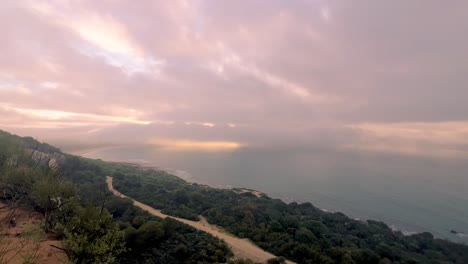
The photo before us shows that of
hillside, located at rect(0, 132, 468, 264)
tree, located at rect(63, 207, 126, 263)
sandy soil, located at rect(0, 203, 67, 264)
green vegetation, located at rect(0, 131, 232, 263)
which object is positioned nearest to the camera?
sandy soil, located at rect(0, 203, 67, 264)

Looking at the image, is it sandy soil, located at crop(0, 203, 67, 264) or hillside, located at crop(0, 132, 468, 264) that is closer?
sandy soil, located at crop(0, 203, 67, 264)

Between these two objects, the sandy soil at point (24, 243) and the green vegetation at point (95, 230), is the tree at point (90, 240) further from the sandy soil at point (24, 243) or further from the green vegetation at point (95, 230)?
the sandy soil at point (24, 243)

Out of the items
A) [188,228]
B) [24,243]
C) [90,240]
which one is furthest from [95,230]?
[188,228]

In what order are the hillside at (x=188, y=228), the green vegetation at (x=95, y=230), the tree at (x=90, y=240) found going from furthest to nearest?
the hillside at (x=188, y=228) → the green vegetation at (x=95, y=230) → the tree at (x=90, y=240)

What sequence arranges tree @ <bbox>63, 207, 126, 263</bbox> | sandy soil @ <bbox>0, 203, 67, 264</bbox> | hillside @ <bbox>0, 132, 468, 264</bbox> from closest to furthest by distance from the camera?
sandy soil @ <bbox>0, 203, 67, 264</bbox>
tree @ <bbox>63, 207, 126, 263</bbox>
hillside @ <bbox>0, 132, 468, 264</bbox>

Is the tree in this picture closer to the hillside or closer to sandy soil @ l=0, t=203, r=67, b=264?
the hillside

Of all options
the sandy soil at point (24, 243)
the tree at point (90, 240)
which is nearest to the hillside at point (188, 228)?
the tree at point (90, 240)

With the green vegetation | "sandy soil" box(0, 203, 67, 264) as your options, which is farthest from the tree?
"sandy soil" box(0, 203, 67, 264)

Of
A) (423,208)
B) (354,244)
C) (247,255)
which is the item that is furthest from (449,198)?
(247,255)

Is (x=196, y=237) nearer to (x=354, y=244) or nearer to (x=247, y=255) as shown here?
(x=247, y=255)
